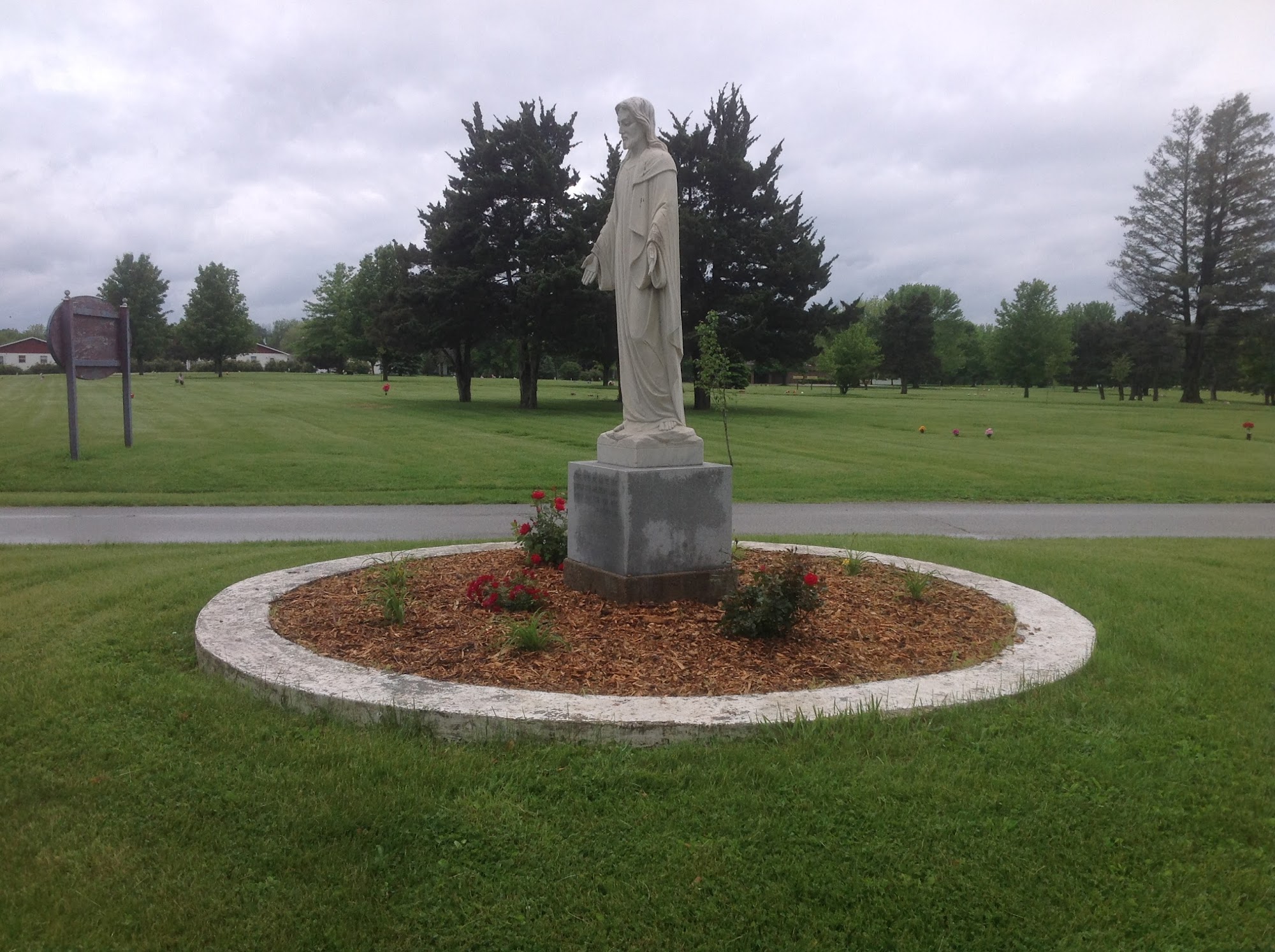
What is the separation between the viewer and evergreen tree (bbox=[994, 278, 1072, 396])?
6650cm

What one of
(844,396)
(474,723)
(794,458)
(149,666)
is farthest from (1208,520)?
(844,396)

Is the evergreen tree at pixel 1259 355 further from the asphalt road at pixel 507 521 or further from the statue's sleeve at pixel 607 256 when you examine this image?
the statue's sleeve at pixel 607 256

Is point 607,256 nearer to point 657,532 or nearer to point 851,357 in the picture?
point 657,532

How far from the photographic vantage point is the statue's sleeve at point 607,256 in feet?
22.9

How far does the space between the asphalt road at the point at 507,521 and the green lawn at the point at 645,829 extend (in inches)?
252

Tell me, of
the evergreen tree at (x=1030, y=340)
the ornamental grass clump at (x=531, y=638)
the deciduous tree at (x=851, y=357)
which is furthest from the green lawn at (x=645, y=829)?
the evergreen tree at (x=1030, y=340)

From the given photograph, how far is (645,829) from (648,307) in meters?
3.95

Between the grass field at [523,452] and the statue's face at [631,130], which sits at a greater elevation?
the statue's face at [631,130]

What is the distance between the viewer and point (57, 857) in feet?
11.4

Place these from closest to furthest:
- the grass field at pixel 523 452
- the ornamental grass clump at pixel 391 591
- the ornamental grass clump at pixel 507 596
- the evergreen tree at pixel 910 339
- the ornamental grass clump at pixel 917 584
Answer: the ornamental grass clump at pixel 391 591 < the ornamental grass clump at pixel 507 596 < the ornamental grass clump at pixel 917 584 < the grass field at pixel 523 452 < the evergreen tree at pixel 910 339

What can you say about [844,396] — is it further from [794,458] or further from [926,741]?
[926,741]

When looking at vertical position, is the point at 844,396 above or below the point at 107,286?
below

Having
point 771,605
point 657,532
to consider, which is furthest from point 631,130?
point 771,605

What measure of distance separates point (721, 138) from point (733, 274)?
572 cm
